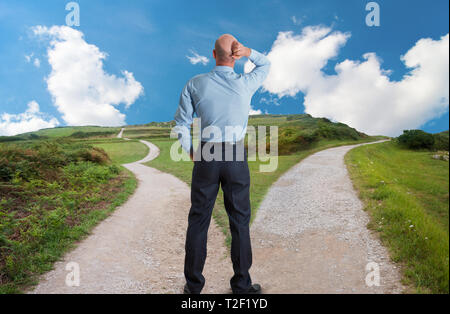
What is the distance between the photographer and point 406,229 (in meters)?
5.14

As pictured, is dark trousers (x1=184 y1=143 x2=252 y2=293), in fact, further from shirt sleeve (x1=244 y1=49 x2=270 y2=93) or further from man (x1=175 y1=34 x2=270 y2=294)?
shirt sleeve (x1=244 y1=49 x2=270 y2=93)

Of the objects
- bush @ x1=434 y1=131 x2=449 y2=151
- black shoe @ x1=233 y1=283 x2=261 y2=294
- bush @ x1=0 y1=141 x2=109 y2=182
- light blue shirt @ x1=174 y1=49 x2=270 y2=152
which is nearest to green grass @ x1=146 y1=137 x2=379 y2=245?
black shoe @ x1=233 y1=283 x2=261 y2=294

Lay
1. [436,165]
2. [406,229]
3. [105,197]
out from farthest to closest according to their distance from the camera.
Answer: [436,165]
[105,197]
[406,229]

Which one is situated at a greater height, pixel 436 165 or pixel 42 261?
pixel 436 165

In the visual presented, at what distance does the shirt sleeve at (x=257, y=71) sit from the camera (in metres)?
3.38

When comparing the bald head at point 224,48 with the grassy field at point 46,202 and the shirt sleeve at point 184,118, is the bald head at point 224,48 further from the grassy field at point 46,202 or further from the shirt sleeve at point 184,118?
the grassy field at point 46,202

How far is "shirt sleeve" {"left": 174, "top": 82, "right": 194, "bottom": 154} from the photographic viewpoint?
328cm

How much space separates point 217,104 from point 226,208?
4.19ft

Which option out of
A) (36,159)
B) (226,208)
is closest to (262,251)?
(226,208)

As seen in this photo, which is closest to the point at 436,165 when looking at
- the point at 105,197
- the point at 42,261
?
the point at 105,197

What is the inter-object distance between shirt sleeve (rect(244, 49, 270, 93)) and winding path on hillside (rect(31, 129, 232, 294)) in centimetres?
284

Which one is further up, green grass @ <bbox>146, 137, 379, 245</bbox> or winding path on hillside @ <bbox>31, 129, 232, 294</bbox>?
green grass @ <bbox>146, 137, 379, 245</bbox>

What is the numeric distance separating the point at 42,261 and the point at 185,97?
3.78 metres
